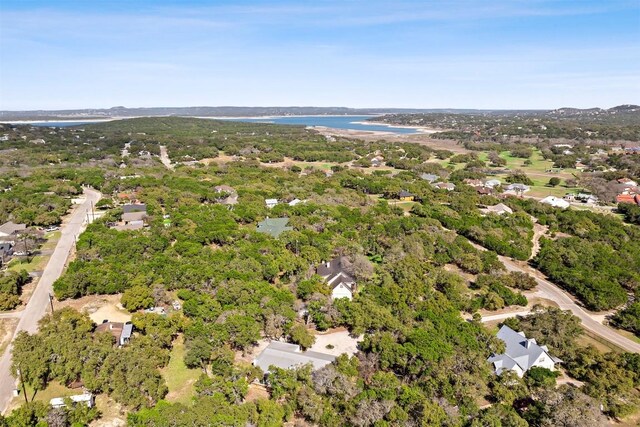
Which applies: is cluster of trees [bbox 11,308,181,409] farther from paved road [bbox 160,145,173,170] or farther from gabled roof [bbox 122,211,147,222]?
paved road [bbox 160,145,173,170]

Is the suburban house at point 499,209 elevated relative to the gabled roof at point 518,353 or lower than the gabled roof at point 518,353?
elevated

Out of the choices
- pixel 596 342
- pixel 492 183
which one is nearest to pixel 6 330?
pixel 596 342

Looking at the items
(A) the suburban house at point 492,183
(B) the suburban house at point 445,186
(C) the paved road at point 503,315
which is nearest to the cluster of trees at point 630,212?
(A) the suburban house at point 492,183

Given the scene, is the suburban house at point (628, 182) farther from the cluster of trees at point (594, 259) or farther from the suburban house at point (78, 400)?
the suburban house at point (78, 400)

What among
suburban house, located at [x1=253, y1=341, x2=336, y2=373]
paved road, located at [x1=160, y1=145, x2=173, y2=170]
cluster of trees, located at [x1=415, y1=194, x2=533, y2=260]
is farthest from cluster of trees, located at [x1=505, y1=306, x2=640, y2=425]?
paved road, located at [x1=160, y1=145, x2=173, y2=170]

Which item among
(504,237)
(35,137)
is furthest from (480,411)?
(35,137)

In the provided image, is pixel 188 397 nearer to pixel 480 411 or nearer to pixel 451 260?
pixel 480 411

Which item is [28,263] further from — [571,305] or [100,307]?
[571,305]
